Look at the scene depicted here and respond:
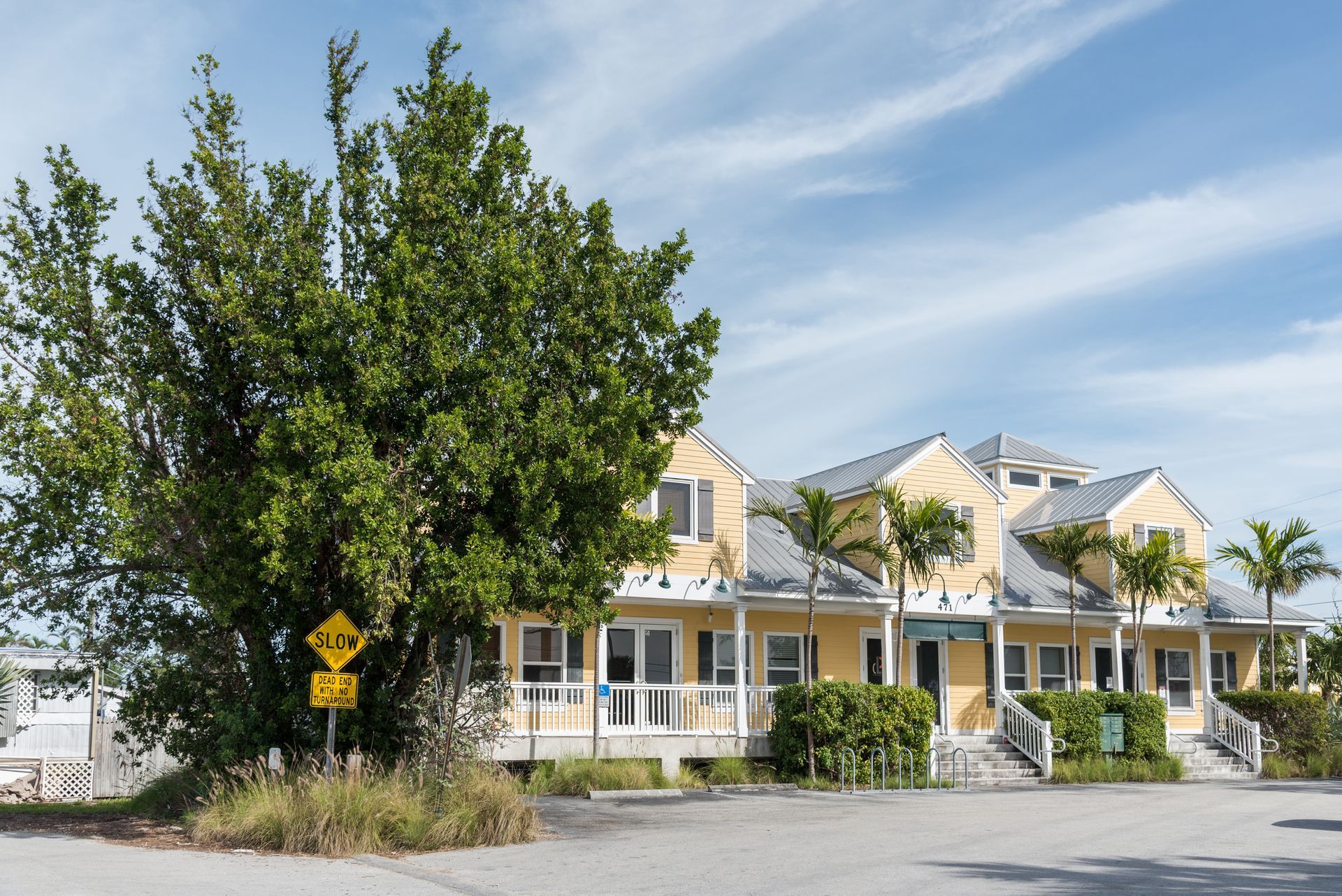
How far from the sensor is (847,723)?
22812 mm

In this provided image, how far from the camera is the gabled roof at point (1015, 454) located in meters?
34.7

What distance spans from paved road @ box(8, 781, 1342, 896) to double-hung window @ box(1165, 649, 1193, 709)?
13.8 meters

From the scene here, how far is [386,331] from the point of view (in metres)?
14.2

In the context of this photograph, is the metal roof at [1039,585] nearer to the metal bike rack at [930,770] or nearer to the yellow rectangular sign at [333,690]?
the metal bike rack at [930,770]

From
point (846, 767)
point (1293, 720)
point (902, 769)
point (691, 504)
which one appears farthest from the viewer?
point (1293, 720)

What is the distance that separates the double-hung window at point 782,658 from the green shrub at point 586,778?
5.85 m

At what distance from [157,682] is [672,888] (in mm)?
9530

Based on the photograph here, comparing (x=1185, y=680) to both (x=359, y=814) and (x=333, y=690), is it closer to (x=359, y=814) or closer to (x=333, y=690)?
(x=333, y=690)

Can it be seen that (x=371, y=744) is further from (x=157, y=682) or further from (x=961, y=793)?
(x=961, y=793)

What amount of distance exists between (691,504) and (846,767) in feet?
19.7

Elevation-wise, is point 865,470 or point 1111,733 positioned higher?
point 865,470

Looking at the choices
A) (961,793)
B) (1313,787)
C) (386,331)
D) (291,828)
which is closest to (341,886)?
(291,828)

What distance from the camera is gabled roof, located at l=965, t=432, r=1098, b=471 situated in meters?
34.7

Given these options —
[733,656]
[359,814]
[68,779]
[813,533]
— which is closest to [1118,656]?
[733,656]
